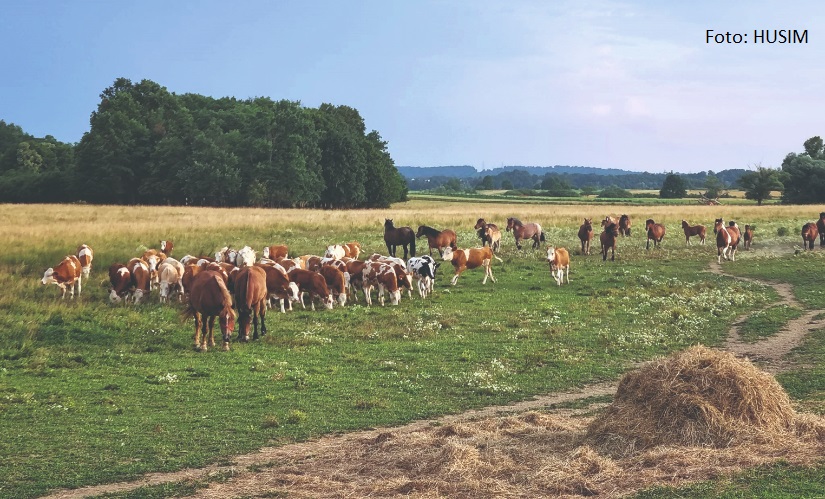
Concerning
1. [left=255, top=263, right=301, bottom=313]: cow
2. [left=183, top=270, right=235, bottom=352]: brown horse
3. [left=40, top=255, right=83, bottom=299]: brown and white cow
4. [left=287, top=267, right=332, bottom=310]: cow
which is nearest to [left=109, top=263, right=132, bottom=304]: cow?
[left=40, top=255, right=83, bottom=299]: brown and white cow

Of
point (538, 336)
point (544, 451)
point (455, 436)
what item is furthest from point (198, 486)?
point (538, 336)

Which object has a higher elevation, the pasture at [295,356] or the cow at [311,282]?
the cow at [311,282]

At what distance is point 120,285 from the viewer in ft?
82.7

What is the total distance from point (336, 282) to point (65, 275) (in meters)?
9.28

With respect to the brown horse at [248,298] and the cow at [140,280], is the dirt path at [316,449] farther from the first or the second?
the cow at [140,280]

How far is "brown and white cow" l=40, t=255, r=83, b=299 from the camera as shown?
25.9 metres

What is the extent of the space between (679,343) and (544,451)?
1029cm

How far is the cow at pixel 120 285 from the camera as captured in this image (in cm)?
2517

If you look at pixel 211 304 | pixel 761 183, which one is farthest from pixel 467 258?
pixel 761 183

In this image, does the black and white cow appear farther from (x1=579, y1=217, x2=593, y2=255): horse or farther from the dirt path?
(x1=579, y1=217, x2=593, y2=255): horse

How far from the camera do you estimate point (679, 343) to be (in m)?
19.7

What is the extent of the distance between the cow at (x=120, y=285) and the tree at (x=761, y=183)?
107386mm

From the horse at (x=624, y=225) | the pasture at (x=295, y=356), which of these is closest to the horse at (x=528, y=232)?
the pasture at (x=295, y=356)

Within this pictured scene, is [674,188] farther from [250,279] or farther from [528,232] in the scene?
[250,279]
